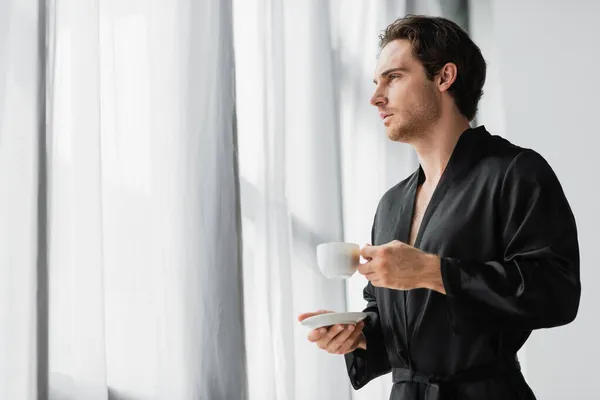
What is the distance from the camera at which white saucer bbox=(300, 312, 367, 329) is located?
123cm

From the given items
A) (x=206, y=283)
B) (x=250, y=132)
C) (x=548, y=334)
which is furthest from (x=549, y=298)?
(x=548, y=334)

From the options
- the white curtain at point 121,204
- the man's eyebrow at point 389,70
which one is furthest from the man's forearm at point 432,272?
the white curtain at point 121,204

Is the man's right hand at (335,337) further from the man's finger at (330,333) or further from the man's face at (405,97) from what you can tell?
the man's face at (405,97)

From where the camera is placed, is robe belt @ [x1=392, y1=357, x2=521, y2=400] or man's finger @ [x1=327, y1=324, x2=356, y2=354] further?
man's finger @ [x1=327, y1=324, x2=356, y2=354]

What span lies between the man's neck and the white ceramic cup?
311mm

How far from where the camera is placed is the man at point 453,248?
1157 millimetres

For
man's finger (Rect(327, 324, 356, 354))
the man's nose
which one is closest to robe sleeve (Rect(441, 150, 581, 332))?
man's finger (Rect(327, 324, 356, 354))

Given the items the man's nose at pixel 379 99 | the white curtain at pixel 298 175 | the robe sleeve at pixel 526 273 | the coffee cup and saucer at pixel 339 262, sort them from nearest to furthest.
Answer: the robe sleeve at pixel 526 273 → the coffee cup and saucer at pixel 339 262 → the man's nose at pixel 379 99 → the white curtain at pixel 298 175

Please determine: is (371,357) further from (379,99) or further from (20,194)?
(20,194)

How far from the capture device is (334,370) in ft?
6.61

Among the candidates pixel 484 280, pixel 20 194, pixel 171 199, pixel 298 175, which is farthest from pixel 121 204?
pixel 484 280

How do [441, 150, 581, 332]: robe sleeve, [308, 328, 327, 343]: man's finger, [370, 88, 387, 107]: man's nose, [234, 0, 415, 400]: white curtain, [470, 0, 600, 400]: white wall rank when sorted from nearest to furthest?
1. [441, 150, 581, 332]: robe sleeve
2. [308, 328, 327, 343]: man's finger
3. [370, 88, 387, 107]: man's nose
4. [234, 0, 415, 400]: white curtain
5. [470, 0, 600, 400]: white wall

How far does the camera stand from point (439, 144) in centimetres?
146

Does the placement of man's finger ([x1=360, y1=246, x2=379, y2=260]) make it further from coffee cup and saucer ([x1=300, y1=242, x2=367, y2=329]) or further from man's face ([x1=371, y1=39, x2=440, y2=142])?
man's face ([x1=371, y1=39, x2=440, y2=142])
